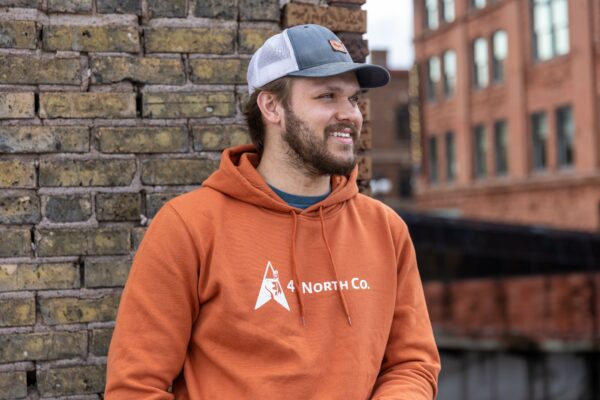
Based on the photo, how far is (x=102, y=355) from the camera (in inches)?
126

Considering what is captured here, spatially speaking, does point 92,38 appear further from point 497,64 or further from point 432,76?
point 432,76

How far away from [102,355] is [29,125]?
888mm

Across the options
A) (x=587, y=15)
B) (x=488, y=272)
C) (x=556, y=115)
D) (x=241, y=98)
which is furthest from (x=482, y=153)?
(x=241, y=98)

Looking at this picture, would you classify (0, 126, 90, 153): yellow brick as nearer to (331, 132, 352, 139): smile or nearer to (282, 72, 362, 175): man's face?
(282, 72, 362, 175): man's face

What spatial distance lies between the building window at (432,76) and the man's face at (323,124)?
33309mm

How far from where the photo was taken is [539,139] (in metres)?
29.2

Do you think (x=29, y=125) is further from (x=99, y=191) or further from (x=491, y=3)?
(x=491, y=3)

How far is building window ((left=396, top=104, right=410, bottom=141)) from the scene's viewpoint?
49.9 meters

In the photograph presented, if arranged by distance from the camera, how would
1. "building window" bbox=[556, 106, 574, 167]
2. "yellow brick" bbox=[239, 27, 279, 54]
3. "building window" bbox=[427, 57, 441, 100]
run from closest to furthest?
"yellow brick" bbox=[239, 27, 279, 54]
"building window" bbox=[556, 106, 574, 167]
"building window" bbox=[427, 57, 441, 100]

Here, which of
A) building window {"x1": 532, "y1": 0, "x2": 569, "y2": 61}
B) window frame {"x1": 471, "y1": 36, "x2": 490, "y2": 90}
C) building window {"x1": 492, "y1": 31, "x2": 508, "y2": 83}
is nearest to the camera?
building window {"x1": 532, "y1": 0, "x2": 569, "y2": 61}

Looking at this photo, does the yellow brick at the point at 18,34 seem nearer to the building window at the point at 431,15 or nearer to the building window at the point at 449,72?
the building window at the point at 449,72

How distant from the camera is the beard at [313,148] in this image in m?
2.58

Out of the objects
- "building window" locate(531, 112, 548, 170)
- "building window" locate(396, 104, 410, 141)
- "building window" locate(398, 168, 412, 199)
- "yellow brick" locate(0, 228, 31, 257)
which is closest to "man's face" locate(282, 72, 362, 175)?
"yellow brick" locate(0, 228, 31, 257)

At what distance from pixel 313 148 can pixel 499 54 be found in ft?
99.8
